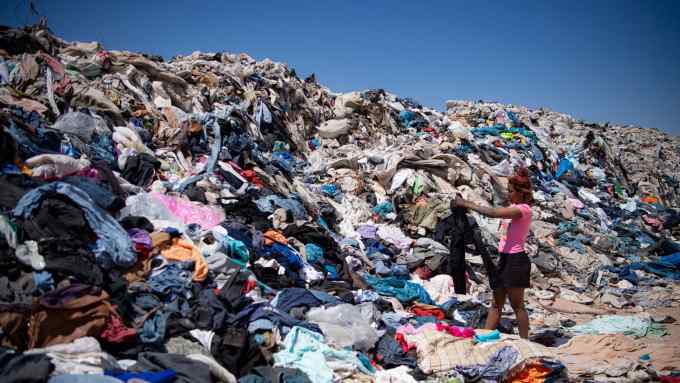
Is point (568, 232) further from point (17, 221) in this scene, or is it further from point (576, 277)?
point (17, 221)

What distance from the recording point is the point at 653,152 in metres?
18.1

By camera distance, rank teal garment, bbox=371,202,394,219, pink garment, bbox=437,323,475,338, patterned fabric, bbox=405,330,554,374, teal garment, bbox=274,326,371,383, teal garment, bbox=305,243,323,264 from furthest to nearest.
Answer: teal garment, bbox=371,202,394,219 → teal garment, bbox=305,243,323,264 → pink garment, bbox=437,323,475,338 → patterned fabric, bbox=405,330,554,374 → teal garment, bbox=274,326,371,383

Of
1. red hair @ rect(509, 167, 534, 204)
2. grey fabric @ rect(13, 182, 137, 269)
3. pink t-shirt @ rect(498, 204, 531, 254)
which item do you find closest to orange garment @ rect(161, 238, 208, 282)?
grey fabric @ rect(13, 182, 137, 269)

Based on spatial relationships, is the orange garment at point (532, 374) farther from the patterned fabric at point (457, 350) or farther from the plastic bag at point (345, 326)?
the plastic bag at point (345, 326)

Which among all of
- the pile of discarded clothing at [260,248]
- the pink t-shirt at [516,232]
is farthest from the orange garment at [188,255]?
the pink t-shirt at [516,232]

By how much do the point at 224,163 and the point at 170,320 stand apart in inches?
140

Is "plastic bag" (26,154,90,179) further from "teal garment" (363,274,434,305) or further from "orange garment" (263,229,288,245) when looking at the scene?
"teal garment" (363,274,434,305)

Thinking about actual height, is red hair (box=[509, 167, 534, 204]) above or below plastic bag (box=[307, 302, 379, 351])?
above

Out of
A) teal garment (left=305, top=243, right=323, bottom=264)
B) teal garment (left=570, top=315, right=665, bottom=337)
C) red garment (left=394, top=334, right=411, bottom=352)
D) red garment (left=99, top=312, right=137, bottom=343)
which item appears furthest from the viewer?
teal garment (left=305, top=243, right=323, bottom=264)

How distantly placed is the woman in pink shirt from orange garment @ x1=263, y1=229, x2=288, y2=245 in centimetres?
224

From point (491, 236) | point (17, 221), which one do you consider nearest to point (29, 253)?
point (17, 221)

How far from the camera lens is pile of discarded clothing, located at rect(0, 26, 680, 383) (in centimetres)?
261

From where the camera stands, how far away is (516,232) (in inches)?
140

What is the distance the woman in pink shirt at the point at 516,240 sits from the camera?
349cm
